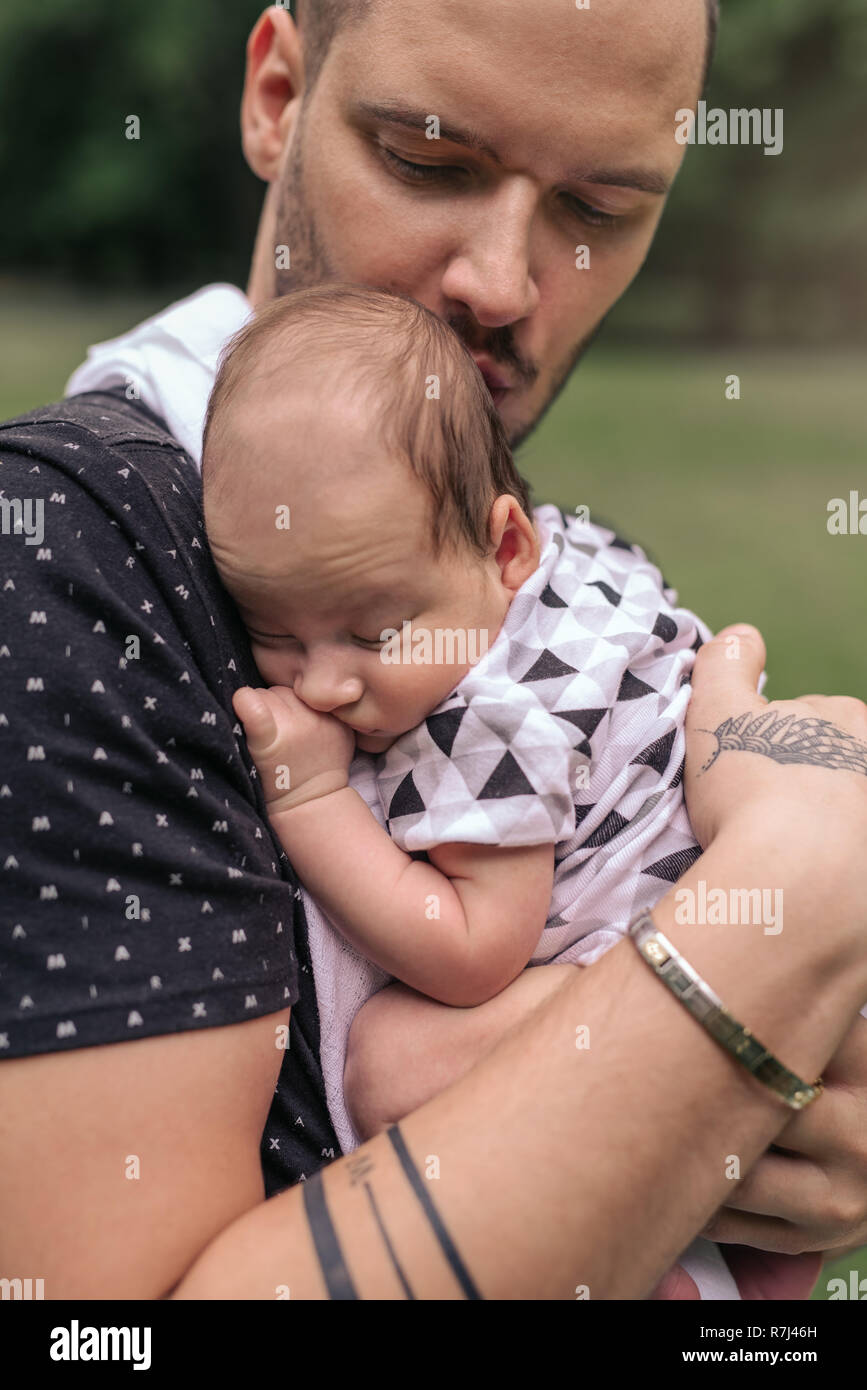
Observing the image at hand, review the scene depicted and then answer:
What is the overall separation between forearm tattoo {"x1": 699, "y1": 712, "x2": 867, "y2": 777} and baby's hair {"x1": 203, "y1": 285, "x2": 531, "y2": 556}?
40cm

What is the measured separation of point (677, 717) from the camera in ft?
5.42

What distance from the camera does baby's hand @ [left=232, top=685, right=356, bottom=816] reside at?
1420mm

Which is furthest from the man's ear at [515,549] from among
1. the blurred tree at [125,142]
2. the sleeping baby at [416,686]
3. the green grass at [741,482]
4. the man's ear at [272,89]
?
the blurred tree at [125,142]

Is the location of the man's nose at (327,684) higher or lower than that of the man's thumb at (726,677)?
higher

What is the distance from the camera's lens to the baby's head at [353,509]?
4.83ft

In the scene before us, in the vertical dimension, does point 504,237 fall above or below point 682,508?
above

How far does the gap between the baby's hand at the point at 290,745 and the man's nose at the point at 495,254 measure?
69 centimetres

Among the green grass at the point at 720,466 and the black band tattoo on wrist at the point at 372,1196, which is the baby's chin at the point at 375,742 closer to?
the black band tattoo on wrist at the point at 372,1196

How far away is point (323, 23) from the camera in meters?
1.90

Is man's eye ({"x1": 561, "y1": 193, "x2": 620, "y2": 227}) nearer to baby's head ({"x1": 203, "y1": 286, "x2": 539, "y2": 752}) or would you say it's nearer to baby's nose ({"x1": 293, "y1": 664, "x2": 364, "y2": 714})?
baby's head ({"x1": 203, "y1": 286, "x2": 539, "y2": 752})

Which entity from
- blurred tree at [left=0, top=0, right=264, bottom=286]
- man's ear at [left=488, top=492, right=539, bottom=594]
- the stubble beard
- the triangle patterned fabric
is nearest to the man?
the triangle patterned fabric
